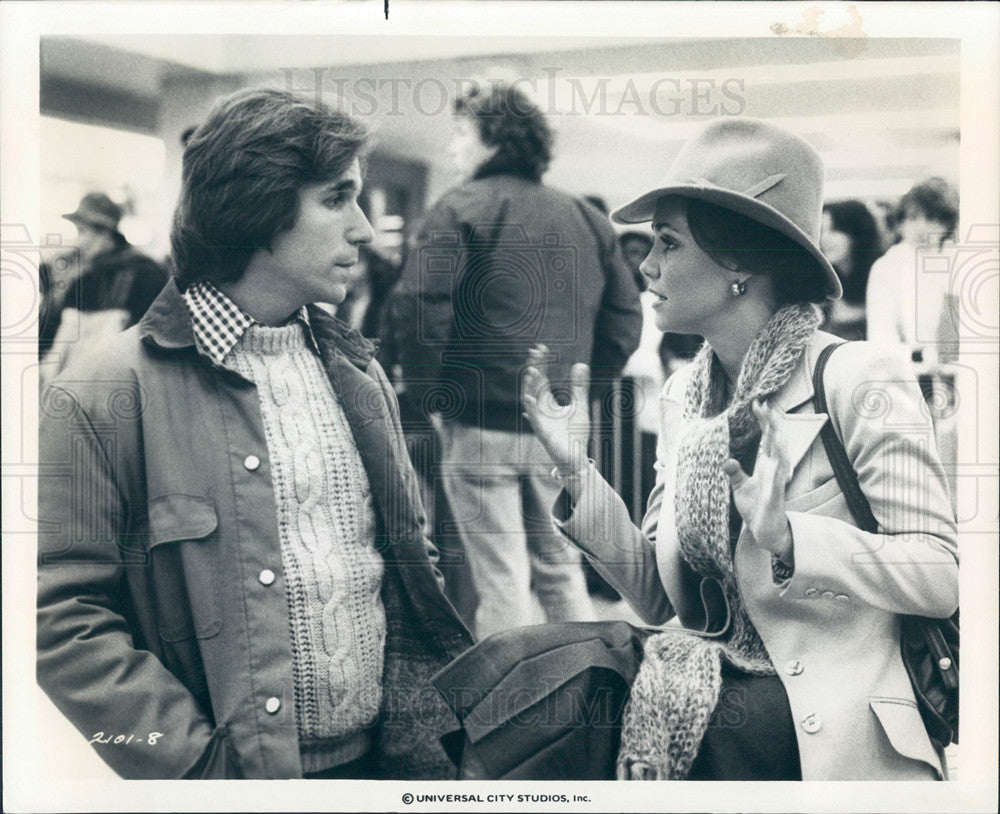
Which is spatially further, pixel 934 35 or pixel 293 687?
pixel 934 35

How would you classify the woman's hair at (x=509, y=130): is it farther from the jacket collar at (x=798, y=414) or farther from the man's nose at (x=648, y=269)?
the jacket collar at (x=798, y=414)

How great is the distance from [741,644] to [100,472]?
2.27 m

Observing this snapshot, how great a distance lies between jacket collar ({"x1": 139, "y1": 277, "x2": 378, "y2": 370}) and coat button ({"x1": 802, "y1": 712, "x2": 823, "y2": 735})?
1.92m

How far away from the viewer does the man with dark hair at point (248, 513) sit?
3555 millimetres

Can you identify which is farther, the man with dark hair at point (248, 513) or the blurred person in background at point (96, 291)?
the blurred person in background at point (96, 291)

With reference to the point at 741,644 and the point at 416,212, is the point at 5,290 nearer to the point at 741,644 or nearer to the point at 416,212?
the point at 416,212

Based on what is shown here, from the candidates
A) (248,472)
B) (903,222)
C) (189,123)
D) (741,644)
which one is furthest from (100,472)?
(903,222)

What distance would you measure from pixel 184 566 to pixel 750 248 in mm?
2187

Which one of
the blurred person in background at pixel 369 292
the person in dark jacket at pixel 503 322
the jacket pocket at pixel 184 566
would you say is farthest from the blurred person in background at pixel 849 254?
the jacket pocket at pixel 184 566

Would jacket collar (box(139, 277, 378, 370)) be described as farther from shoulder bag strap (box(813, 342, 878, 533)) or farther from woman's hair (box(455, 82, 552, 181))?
shoulder bag strap (box(813, 342, 878, 533))

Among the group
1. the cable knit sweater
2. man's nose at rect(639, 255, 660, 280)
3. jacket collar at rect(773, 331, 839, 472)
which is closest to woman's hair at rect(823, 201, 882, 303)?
jacket collar at rect(773, 331, 839, 472)

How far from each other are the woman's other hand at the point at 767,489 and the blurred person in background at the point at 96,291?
6.84 ft

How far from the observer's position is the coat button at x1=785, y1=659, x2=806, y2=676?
359 centimetres

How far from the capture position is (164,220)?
368 cm
